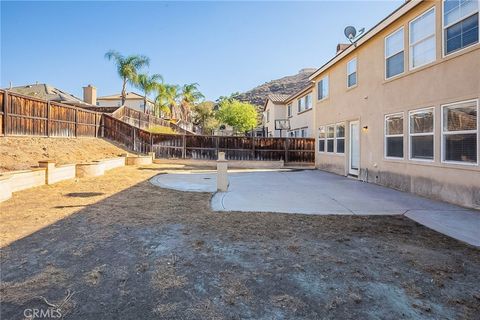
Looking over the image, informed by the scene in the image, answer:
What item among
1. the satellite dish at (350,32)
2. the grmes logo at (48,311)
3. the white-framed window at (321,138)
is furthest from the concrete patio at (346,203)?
the white-framed window at (321,138)

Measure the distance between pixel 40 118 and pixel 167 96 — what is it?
88.0ft

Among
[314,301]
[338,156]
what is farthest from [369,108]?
[314,301]

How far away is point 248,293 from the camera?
2939mm

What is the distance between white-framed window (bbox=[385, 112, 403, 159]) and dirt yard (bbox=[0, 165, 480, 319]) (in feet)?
14.4

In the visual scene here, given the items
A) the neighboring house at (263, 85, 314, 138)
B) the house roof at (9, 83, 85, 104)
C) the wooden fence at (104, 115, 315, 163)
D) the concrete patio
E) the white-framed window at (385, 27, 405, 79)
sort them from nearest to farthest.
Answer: the concrete patio < the white-framed window at (385, 27, 405, 79) < the wooden fence at (104, 115, 315, 163) < the neighboring house at (263, 85, 314, 138) < the house roof at (9, 83, 85, 104)

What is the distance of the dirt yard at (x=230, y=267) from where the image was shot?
2.68m

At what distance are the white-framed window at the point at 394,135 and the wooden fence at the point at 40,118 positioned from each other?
1468 centimetres

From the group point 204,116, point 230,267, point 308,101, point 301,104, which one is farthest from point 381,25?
point 204,116

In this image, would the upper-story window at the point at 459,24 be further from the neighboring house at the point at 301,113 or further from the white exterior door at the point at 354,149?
the neighboring house at the point at 301,113

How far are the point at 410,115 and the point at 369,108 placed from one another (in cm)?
238

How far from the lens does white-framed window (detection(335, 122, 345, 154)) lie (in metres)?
13.7

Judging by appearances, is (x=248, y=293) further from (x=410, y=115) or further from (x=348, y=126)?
(x=348, y=126)

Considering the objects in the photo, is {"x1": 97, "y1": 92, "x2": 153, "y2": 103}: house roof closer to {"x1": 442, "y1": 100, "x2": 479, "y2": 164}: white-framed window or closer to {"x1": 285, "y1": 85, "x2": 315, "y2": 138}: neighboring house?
Result: {"x1": 285, "y1": 85, "x2": 315, "y2": 138}: neighboring house

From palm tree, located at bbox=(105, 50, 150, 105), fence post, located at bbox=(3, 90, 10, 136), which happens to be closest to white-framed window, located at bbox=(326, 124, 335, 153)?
fence post, located at bbox=(3, 90, 10, 136)
